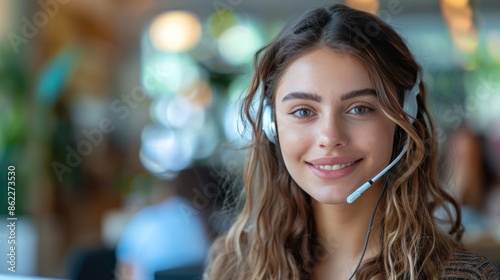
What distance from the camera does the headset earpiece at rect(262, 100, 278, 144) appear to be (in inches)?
63.9

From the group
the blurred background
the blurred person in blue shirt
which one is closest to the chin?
the blurred background

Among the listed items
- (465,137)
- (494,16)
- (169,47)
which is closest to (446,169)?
(465,137)

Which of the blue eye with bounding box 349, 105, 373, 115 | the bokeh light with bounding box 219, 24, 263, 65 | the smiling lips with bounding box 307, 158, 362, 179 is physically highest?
the bokeh light with bounding box 219, 24, 263, 65

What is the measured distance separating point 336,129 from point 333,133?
0.01m

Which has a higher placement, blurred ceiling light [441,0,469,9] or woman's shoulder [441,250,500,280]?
blurred ceiling light [441,0,469,9]

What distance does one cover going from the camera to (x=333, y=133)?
1.44 m

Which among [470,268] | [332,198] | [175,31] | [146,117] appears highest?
[175,31]

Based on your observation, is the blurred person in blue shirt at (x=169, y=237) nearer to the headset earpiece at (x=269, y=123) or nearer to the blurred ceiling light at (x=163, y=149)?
the headset earpiece at (x=269, y=123)

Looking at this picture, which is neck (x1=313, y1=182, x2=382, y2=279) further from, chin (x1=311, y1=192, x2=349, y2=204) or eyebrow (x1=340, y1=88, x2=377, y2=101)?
eyebrow (x1=340, y1=88, x2=377, y2=101)

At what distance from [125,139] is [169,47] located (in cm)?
115

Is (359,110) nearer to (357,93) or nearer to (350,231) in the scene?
(357,93)

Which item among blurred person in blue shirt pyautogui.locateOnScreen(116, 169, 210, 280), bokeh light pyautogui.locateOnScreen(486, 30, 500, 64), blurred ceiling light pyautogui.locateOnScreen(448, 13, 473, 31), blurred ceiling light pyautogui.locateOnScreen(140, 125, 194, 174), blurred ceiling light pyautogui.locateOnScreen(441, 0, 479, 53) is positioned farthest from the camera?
bokeh light pyautogui.locateOnScreen(486, 30, 500, 64)

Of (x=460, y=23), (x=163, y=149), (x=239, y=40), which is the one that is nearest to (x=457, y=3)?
(x=460, y=23)

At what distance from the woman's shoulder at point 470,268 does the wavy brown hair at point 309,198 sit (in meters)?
0.02
